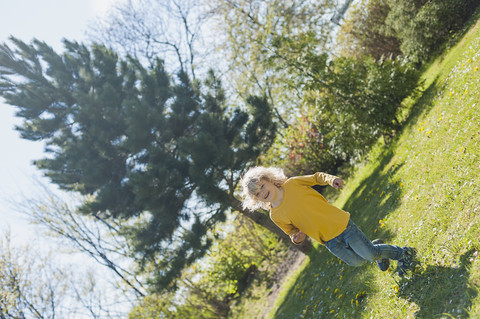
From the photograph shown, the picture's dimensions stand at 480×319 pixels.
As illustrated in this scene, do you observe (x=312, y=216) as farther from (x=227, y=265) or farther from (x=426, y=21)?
(x=227, y=265)

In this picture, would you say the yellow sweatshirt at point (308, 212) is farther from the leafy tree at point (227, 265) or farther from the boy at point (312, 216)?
the leafy tree at point (227, 265)

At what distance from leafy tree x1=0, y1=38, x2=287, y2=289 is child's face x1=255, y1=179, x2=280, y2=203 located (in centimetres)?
435

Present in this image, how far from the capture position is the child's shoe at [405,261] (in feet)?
15.4

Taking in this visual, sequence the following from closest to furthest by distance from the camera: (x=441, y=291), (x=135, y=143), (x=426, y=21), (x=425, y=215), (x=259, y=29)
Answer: (x=441, y=291), (x=425, y=215), (x=135, y=143), (x=426, y=21), (x=259, y=29)

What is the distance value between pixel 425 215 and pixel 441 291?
1554mm

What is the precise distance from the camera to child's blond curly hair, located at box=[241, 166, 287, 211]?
4.55 meters

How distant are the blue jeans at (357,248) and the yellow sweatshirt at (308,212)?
→ 3.5 inches

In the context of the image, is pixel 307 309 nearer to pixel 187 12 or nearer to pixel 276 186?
pixel 276 186

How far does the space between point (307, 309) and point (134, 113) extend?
5192 millimetres

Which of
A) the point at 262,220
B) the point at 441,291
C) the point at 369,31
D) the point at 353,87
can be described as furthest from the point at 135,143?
the point at 369,31

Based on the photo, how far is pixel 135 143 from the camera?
29.9 feet

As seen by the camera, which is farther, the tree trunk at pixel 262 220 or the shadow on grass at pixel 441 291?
the tree trunk at pixel 262 220

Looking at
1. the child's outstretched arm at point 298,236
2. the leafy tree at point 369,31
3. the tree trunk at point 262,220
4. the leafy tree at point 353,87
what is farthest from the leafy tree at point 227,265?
the child's outstretched arm at point 298,236

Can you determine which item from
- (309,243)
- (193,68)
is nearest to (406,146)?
(309,243)
